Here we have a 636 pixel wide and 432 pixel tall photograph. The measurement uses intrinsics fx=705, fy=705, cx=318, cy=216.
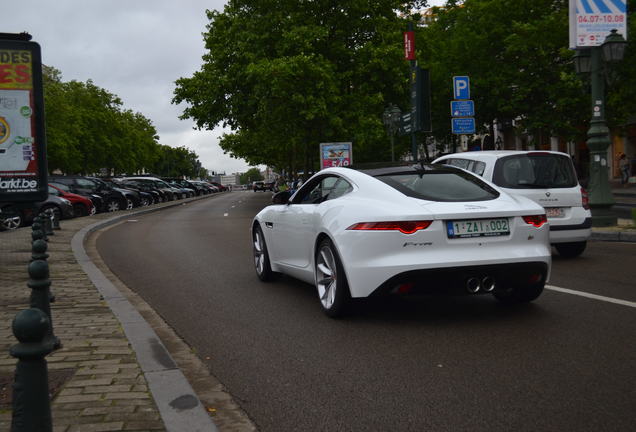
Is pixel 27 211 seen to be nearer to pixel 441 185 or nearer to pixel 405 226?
pixel 441 185

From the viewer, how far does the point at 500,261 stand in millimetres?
5527

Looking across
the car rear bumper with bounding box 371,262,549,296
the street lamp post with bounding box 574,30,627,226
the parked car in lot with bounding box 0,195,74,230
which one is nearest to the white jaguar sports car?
the car rear bumper with bounding box 371,262,549,296

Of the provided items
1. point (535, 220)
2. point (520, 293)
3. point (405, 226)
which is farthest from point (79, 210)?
point (535, 220)

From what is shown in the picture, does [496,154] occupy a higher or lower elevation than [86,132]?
lower

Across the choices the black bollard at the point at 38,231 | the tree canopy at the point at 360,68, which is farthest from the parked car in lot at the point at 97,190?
the black bollard at the point at 38,231

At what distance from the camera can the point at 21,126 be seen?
768 centimetres

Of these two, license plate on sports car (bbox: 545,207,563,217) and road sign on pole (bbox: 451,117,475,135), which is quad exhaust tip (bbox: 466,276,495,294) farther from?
road sign on pole (bbox: 451,117,475,135)

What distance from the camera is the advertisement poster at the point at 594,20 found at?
Answer: 46.0 ft

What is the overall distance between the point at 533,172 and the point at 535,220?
156 inches

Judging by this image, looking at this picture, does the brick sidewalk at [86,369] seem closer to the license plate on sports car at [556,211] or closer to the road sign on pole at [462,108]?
the license plate on sports car at [556,211]

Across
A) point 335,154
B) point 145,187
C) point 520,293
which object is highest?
point 335,154

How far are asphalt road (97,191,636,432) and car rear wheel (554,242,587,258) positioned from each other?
4.86 feet

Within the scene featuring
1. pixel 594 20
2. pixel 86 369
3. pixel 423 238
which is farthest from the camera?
pixel 594 20

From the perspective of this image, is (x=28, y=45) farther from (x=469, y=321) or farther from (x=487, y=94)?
(x=487, y=94)
